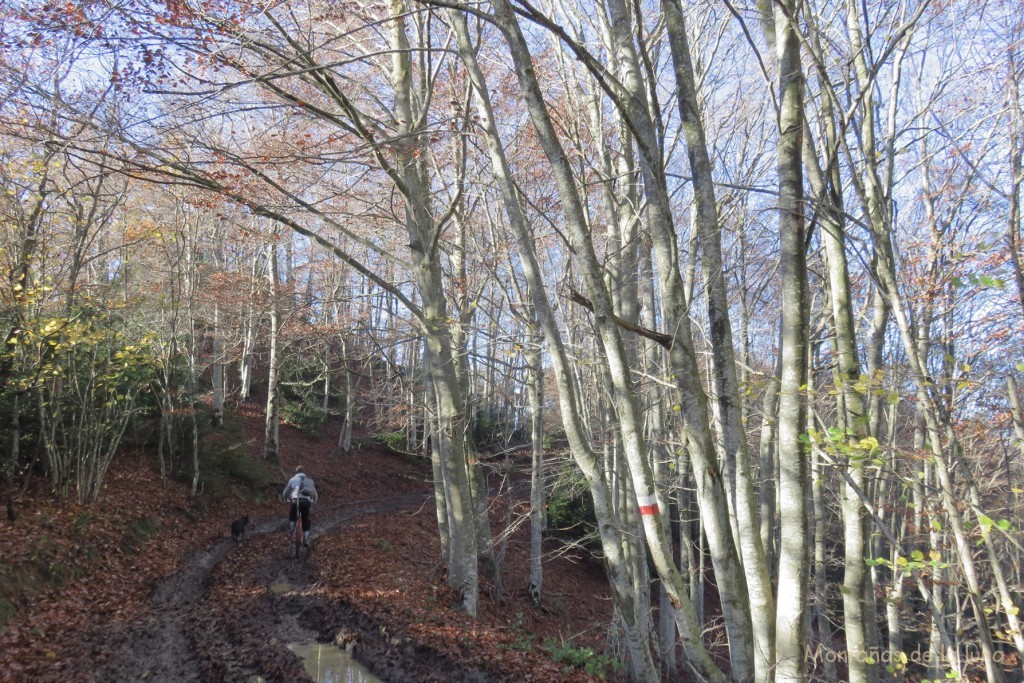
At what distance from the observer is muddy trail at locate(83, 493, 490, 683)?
571 centimetres

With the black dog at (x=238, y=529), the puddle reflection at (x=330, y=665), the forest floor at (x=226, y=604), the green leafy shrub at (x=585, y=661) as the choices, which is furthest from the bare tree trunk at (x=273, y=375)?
the green leafy shrub at (x=585, y=661)

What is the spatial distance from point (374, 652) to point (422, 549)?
7905mm

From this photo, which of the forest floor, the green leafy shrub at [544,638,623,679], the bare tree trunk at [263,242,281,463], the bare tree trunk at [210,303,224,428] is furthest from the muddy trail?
the bare tree trunk at [210,303,224,428]

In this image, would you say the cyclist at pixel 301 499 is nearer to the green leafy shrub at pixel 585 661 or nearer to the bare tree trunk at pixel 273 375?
the green leafy shrub at pixel 585 661

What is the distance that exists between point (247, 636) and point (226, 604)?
1.43m

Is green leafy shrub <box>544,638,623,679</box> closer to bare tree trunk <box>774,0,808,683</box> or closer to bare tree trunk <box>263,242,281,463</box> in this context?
bare tree trunk <box>774,0,808,683</box>

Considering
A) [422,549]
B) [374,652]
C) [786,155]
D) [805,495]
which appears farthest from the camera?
[422,549]

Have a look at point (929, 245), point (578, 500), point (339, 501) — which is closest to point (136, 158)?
point (929, 245)

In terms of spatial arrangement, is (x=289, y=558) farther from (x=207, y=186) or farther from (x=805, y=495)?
(x=805, y=495)

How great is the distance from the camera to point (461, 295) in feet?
35.6

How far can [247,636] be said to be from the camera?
21.4 feet

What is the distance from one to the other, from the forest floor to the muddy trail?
0.02 meters

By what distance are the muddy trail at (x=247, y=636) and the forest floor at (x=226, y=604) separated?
21mm

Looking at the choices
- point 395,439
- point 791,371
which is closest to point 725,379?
point 791,371
